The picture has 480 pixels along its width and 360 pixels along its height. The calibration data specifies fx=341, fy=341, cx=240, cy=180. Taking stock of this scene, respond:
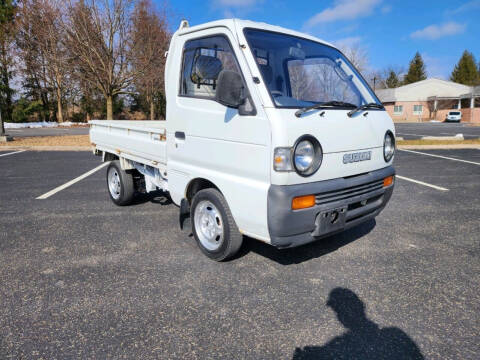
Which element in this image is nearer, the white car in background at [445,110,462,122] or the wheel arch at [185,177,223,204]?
the wheel arch at [185,177,223,204]

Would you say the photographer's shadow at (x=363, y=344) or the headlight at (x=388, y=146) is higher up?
the headlight at (x=388, y=146)

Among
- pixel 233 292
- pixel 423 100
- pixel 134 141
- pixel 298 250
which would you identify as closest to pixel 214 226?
pixel 233 292

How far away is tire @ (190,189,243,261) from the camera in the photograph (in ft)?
10.00

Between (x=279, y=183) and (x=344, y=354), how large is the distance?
3.92ft

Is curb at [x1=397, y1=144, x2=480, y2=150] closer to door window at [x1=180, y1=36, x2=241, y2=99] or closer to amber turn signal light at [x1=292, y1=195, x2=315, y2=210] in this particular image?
door window at [x1=180, y1=36, x2=241, y2=99]

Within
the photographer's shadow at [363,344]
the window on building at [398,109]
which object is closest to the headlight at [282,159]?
the photographer's shadow at [363,344]

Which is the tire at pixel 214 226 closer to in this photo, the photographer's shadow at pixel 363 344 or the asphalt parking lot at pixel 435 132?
the photographer's shadow at pixel 363 344

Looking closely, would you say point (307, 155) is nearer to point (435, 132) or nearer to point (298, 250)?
point (298, 250)

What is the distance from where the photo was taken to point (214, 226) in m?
3.34

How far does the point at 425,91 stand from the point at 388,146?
196 feet

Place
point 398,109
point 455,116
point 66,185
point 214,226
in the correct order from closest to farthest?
point 214,226 → point 66,185 → point 455,116 → point 398,109

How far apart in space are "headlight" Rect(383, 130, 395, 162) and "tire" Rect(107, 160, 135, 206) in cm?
351

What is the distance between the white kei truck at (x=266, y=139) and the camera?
2.62 metres

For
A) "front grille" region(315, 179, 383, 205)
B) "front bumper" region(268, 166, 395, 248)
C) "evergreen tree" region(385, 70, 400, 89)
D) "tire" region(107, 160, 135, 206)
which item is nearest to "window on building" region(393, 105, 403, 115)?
"evergreen tree" region(385, 70, 400, 89)
